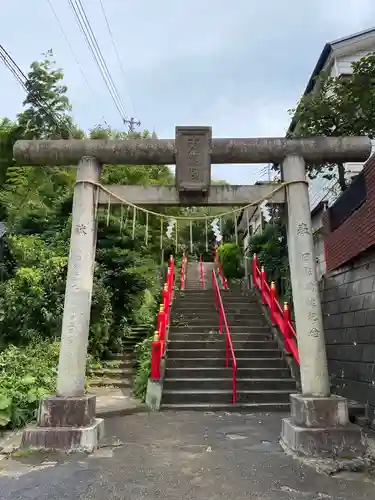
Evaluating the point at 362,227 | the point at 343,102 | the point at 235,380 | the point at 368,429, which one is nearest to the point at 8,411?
the point at 235,380

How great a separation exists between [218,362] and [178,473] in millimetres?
4935

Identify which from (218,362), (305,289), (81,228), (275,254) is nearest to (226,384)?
(218,362)

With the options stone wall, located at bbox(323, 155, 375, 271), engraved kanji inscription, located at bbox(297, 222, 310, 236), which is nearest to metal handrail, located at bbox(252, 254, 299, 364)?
stone wall, located at bbox(323, 155, 375, 271)

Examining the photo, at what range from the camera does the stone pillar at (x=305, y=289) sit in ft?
18.2

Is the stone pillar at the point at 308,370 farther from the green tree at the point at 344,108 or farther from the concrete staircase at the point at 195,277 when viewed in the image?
the concrete staircase at the point at 195,277

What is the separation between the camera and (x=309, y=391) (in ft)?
18.1

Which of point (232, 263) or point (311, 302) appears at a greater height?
point (232, 263)

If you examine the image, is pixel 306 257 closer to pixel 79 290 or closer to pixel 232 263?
pixel 79 290

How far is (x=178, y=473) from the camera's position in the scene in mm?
4555

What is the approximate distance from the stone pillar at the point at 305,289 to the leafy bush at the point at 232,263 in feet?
57.3

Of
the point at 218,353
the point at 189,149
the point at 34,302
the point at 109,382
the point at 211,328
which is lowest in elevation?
the point at 109,382

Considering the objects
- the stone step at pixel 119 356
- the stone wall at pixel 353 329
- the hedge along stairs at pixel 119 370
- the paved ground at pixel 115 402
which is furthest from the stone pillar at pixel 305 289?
the stone step at pixel 119 356

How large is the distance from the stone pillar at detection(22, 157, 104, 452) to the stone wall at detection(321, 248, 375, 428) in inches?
175

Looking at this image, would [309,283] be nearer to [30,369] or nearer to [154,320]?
[30,369]
